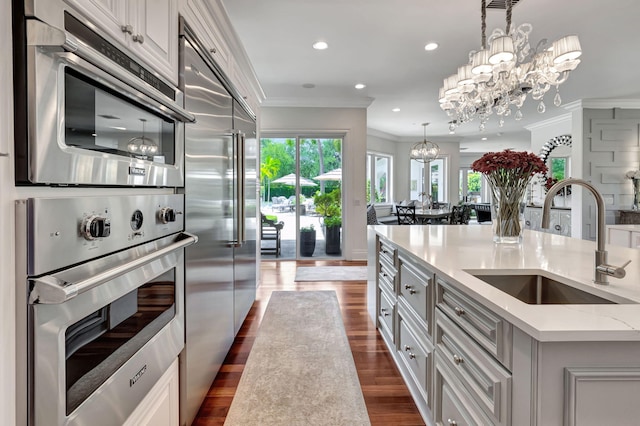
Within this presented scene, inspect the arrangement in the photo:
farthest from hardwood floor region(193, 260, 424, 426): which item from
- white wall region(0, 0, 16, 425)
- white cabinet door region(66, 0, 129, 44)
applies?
white cabinet door region(66, 0, 129, 44)

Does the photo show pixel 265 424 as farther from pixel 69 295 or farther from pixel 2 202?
pixel 2 202

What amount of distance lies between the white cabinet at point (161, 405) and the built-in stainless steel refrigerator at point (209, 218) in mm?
64

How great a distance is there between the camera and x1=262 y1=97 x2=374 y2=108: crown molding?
5906 mm

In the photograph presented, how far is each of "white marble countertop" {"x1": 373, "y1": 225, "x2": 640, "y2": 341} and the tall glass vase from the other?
84 mm

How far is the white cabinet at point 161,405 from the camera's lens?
123 cm

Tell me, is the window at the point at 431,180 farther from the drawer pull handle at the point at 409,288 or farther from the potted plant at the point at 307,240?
the drawer pull handle at the point at 409,288

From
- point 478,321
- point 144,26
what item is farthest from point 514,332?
point 144,26

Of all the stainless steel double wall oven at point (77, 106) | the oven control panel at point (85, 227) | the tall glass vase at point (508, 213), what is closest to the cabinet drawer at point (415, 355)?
the tall glass vase at point (508, 213)

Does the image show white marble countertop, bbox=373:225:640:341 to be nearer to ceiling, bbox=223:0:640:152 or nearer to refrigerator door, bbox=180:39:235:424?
refrigerator door, bbox=180:39:235:424

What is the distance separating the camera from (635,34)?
11.4 feet

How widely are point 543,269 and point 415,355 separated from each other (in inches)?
31.5

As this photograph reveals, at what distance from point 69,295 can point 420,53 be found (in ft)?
13.6

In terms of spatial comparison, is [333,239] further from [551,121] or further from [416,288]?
[551,121]

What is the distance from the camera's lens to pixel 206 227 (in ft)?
6.49
